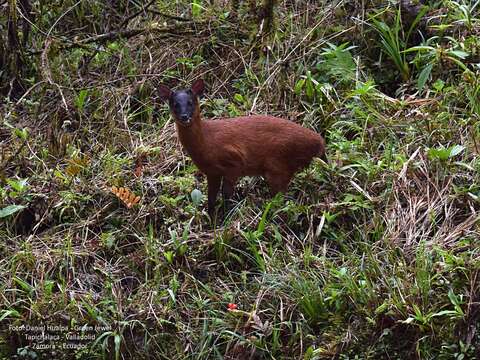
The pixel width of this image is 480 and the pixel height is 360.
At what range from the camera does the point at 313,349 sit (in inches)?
243

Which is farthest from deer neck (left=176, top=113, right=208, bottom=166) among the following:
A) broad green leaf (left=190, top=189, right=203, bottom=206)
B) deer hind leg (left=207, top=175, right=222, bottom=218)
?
broad green leaf (left=190, top=189, right=203, bottom=206)

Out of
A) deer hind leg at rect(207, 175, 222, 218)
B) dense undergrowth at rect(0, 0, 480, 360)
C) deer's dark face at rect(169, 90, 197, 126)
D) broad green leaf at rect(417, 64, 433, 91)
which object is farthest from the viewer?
broad green leaf at rect(417, 64, 433, 91)

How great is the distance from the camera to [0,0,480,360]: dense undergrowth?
6383mm

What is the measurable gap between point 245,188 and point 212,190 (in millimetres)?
410

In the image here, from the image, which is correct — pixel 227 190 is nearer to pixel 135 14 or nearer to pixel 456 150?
pixel 456 150

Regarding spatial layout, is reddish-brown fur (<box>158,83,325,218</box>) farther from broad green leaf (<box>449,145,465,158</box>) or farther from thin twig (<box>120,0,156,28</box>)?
thin twig (<box>120,0,156,28</box>)

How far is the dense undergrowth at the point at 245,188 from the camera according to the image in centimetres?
638

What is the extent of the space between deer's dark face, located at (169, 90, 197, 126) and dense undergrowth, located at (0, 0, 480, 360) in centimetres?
68

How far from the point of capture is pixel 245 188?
7770 mm

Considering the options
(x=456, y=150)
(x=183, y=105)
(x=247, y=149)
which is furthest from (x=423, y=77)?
(x=183, y=105)

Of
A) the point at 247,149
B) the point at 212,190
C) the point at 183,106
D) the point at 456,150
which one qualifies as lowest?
the point at 212,190

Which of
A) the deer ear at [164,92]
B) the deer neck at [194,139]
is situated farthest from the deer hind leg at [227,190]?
the deer ear at [164,92]

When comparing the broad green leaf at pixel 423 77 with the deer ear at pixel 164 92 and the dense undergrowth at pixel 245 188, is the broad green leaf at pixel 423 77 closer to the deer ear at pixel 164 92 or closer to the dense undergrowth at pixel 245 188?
the dense undergrowth at pixel 245 188

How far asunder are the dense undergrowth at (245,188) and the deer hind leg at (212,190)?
0.10 m
